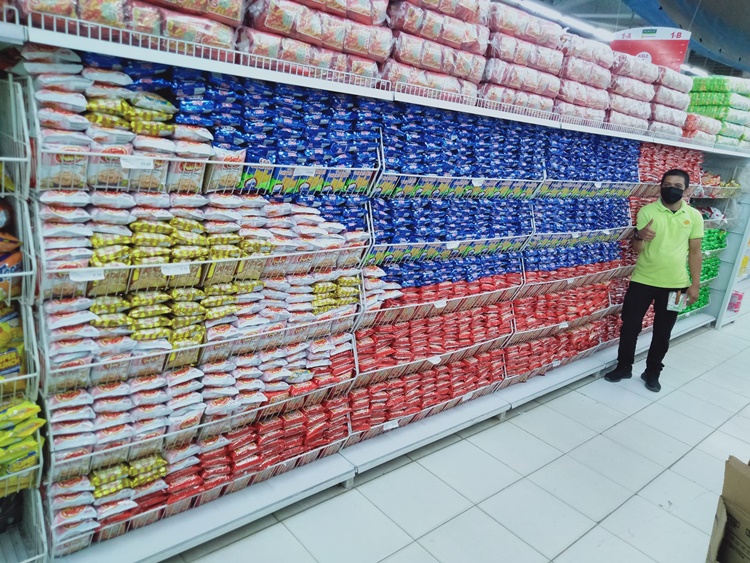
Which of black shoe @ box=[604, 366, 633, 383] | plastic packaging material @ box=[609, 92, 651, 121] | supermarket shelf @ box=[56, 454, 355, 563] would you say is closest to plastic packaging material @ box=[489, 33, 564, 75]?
plastic packaging material @ box=[609, 92, 651, 121]

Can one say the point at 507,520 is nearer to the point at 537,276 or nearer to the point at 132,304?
the point at 537,276

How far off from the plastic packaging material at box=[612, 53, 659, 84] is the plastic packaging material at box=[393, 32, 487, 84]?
5.15ft

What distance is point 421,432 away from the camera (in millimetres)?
3236

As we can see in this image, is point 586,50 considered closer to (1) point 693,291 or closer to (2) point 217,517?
(1) point 693,291

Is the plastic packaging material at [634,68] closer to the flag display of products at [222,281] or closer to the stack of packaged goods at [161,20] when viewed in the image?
the flag display of products at [222,281]

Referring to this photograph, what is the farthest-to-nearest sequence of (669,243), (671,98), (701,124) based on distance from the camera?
1. (701,124)
2. (671,98)
3. (669,243)

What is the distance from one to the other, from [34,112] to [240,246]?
88 cm

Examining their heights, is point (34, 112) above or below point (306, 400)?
above

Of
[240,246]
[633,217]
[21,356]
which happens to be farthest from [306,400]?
[633,217]

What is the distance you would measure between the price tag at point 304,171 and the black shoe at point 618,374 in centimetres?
357

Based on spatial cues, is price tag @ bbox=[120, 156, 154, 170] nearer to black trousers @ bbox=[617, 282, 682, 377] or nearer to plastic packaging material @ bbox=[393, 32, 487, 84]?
plastic packaging material @ bbox=[393, 32, 487, 84]

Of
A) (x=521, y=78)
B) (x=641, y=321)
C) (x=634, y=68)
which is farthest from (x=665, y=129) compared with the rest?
(x=521, y=78)

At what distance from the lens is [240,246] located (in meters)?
2.27

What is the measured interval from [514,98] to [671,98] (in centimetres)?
216
